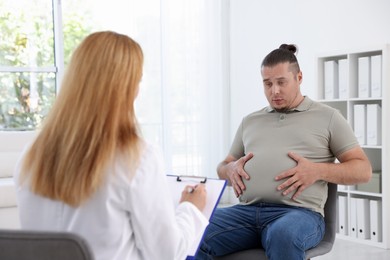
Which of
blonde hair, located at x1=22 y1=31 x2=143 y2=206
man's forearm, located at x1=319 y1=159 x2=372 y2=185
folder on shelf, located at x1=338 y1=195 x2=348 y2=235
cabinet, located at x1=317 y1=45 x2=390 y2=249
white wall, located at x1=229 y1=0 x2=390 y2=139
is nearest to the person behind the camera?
blonde hair, located at x1=22 y1=31 x2=143 y2=206

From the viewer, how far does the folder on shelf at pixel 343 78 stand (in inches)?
151

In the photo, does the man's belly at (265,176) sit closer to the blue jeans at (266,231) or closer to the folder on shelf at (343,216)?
the blue jeans at (266,231)

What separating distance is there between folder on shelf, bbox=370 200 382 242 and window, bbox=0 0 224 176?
83.1 inches

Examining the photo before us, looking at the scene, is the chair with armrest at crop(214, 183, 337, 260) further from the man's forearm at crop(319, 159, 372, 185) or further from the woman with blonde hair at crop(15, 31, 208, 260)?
the woman with blonde hair at crop(15, 31, 208, 260)

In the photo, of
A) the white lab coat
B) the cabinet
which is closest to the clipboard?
the white lab coat

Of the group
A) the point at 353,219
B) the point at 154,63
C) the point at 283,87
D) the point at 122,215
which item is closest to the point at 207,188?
the point at 122,215

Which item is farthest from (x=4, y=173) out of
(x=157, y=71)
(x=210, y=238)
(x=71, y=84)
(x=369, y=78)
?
(x=71, y=84)

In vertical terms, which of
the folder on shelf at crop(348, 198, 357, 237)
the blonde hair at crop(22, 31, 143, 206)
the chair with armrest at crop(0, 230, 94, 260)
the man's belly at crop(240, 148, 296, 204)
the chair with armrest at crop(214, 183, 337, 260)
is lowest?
the folder on shelf at crop(348, 198, 357, 237)

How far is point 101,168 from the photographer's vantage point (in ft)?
3.76

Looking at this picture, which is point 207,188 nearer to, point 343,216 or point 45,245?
point 45,245

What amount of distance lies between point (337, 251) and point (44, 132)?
2.81m

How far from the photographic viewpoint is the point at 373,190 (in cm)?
373

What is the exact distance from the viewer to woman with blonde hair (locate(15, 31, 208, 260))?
1.16 meters

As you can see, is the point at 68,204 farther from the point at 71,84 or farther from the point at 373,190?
the point at 373,190
